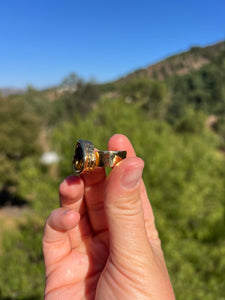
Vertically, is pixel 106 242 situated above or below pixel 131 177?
below

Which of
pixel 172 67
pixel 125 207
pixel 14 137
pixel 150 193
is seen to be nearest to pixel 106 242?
pixel 125 207

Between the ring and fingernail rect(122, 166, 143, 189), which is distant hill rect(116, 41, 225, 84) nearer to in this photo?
the ring

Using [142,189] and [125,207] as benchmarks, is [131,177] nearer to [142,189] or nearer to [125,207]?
[125,207]

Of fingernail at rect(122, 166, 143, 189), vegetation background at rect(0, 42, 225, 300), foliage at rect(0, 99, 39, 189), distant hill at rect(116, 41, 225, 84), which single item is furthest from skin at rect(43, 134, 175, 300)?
distant hill at rect(116, 41, 225, 84)

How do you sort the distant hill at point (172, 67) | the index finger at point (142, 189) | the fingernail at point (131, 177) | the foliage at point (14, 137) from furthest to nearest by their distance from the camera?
the distant hill at point (172, 67) → the foliage at point (14, 137) → the index finger at point (142, 189) → the fingernail at point (131, 177)

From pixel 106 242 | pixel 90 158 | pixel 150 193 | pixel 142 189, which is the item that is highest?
pixel 90 158

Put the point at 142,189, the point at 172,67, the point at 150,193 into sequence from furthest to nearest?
the point at 172,67, the point at 150,193, the point at 142,189

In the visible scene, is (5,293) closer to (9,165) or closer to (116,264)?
(116,264)

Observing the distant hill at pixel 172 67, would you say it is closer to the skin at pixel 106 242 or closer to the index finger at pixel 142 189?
the index finger at pixel 142 189

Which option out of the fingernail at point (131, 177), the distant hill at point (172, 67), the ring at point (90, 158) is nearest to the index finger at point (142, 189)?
the ring at point (90, 158)
